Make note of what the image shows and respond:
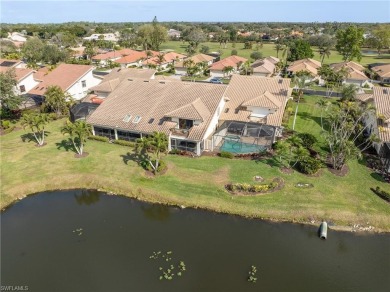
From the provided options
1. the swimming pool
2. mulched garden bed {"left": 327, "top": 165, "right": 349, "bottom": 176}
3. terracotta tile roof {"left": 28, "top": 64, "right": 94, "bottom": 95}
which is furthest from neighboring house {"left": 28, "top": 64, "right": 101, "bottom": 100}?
mulched garden bed {"left": 327, "top": 165, "right": 349, "bottom": 176}

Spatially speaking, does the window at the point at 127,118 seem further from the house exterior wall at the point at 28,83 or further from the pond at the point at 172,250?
the house exterior wall at the point at 28,83

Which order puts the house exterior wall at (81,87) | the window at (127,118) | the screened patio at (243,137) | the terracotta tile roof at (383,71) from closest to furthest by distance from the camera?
the screened patio at (243,137)
the window at (127,118)
the house exterior wall at (81,87)
the terracotta tile roof at (383,71)

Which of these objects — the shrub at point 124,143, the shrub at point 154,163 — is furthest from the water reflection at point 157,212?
the shrub at point 124,143

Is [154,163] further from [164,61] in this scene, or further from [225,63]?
[164,61]

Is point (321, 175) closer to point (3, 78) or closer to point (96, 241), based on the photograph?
point (96, 241)

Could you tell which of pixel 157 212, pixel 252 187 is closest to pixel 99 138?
Answer: pixel 157 212
